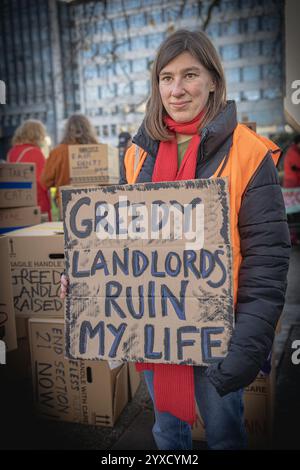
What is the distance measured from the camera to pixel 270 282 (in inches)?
48.1

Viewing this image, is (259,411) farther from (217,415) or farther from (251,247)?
(251,247)

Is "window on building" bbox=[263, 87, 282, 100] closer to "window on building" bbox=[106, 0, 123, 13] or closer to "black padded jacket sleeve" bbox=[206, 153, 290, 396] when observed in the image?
"window on building" bbox=[106, 0, 123, 13]

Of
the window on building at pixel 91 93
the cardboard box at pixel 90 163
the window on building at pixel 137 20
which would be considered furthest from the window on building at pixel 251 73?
the cardboard box at pixel 90 163

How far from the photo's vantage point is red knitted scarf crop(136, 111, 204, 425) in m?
1.32

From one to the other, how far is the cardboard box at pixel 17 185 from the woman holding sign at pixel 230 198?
179cm

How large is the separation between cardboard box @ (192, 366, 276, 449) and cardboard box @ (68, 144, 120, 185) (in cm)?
249

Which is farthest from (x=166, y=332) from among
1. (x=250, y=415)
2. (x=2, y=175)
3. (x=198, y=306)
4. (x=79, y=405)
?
(x=2, y=175)

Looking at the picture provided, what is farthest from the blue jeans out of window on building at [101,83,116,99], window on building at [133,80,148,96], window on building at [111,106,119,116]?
window on building at [111,106,119,116]

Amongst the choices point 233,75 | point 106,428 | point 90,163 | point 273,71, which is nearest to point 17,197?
point 90,163

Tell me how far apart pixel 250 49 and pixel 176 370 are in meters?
26.2

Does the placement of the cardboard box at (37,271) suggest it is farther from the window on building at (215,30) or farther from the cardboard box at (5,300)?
the window on building at (215,30)

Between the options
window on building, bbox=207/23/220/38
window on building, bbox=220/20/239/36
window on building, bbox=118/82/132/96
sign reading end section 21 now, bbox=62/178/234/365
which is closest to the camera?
sign reading end section 21 now, bbox=62/178/234/365

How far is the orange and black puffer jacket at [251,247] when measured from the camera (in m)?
1.22

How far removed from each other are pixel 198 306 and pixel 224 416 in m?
0.40
